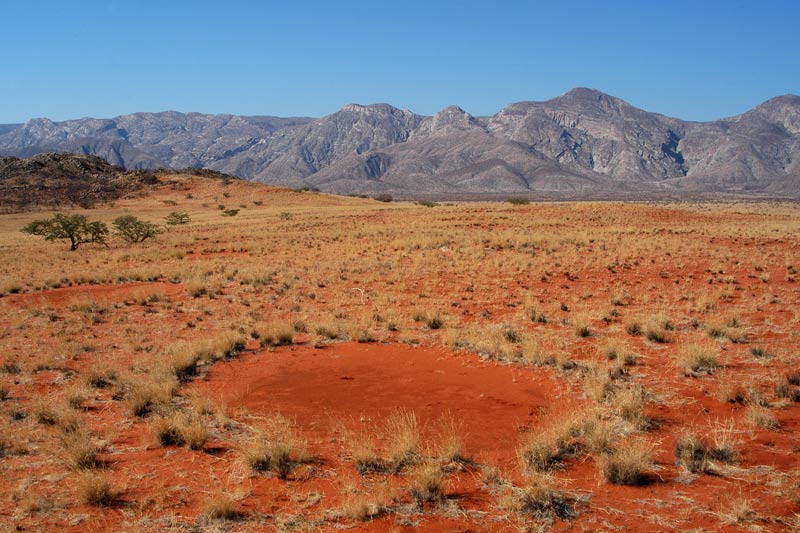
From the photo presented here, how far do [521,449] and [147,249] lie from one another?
A: 28.0 metres

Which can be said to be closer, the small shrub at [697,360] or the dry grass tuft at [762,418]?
the dry grass tuft at [762,418]

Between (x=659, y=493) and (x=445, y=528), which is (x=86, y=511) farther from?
(x=659, y=493)

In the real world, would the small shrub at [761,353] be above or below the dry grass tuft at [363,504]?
above

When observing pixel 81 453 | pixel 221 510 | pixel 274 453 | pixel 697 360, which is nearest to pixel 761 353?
pixel 697 360

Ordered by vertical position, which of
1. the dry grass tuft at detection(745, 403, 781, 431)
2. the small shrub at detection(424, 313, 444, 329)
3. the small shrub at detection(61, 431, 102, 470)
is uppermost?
the small shrub at detection(424, 313, 444, 329)

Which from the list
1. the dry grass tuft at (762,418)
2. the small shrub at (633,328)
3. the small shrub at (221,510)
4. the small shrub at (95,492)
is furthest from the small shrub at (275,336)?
the dry grass tuft at (762,418)

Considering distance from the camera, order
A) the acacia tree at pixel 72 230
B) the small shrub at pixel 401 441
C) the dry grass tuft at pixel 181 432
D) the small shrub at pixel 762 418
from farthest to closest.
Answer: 1. the acacia tree at pixel 72 230
2. the small shrub at pixel 762 418
3. the dry grass tuft at pixel 181 432
4. the small shrub at pixel 401 441

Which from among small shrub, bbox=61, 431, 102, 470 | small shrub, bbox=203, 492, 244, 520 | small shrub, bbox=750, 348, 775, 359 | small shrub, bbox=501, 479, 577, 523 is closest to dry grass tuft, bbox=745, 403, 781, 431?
small shrub, bbox=750, 348, 775, 359

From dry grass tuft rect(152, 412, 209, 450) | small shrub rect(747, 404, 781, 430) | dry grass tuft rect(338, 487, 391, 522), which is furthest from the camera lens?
small shrub rect(747, 404, 781, 430)

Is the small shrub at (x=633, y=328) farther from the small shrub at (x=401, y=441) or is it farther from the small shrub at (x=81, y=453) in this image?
the small shrub at (x=81, y=453)

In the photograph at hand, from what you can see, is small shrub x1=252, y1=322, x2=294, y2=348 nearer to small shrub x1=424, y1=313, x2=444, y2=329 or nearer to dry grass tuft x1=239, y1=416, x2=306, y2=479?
small shrub x1=424, y1=313, x2=444, y2=329

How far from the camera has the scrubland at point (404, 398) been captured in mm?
5789

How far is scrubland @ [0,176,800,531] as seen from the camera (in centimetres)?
579

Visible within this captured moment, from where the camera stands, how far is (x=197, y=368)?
10.5 metres
